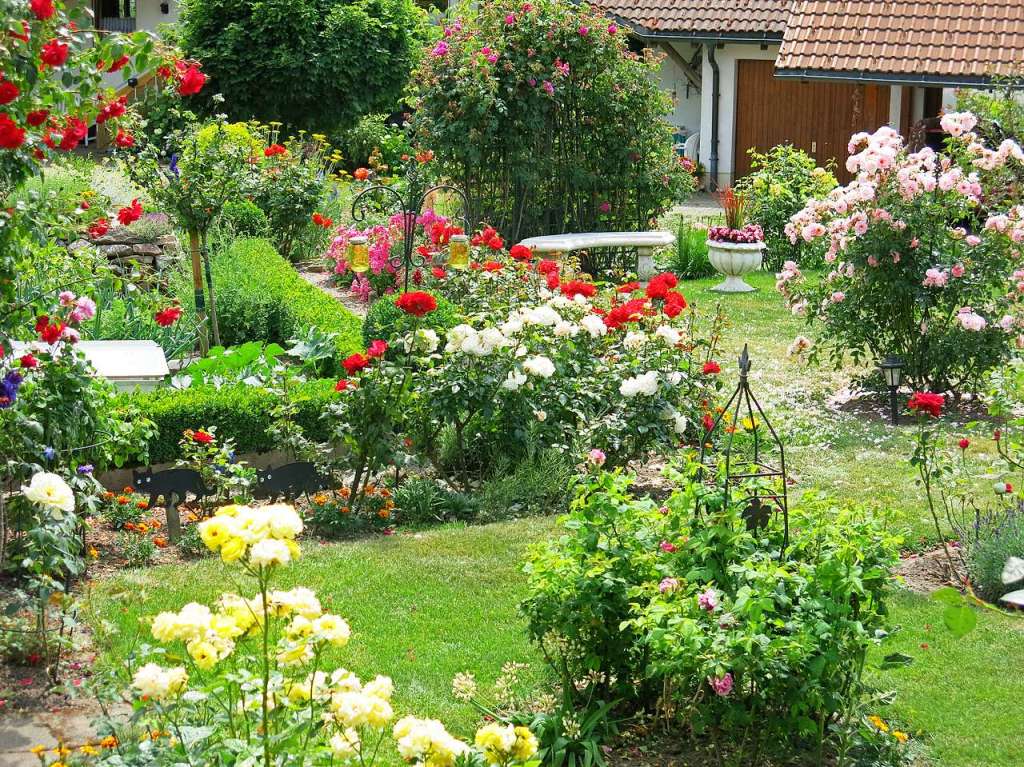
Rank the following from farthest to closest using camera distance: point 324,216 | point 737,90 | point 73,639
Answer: point 737,90 → point 324,216 → point 73,639

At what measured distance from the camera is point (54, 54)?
4.24 m

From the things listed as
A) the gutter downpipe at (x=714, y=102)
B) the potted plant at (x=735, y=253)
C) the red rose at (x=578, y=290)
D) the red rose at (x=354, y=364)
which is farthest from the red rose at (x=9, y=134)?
the gutter downpipe at (x=714, y=102)

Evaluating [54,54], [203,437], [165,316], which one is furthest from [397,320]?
[54,54]

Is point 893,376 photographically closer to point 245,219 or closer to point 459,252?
point 459,252

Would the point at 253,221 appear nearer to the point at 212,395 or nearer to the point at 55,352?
the point at 212,395

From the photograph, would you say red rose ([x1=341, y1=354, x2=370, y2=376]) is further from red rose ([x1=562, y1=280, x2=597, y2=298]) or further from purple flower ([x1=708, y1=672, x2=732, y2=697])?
purple flower ([x1=708, y1=672, x2=732, y2=697])

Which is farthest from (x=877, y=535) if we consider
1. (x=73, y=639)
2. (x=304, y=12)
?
(x=304, y=12)

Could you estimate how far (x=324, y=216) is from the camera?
1446cm

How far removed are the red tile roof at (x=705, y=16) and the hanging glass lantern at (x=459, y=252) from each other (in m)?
12.6

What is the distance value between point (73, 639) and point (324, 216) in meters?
9.88

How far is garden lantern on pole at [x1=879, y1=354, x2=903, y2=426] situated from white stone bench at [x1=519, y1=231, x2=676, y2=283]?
4765 millimetres

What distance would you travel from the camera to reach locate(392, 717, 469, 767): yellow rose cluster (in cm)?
286

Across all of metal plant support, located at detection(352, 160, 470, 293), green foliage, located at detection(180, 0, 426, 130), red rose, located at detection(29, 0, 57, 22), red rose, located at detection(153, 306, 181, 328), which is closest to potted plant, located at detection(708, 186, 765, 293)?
metal plant support, located at detection(352, 160, 470, 293)

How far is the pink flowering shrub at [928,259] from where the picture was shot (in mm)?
8508
